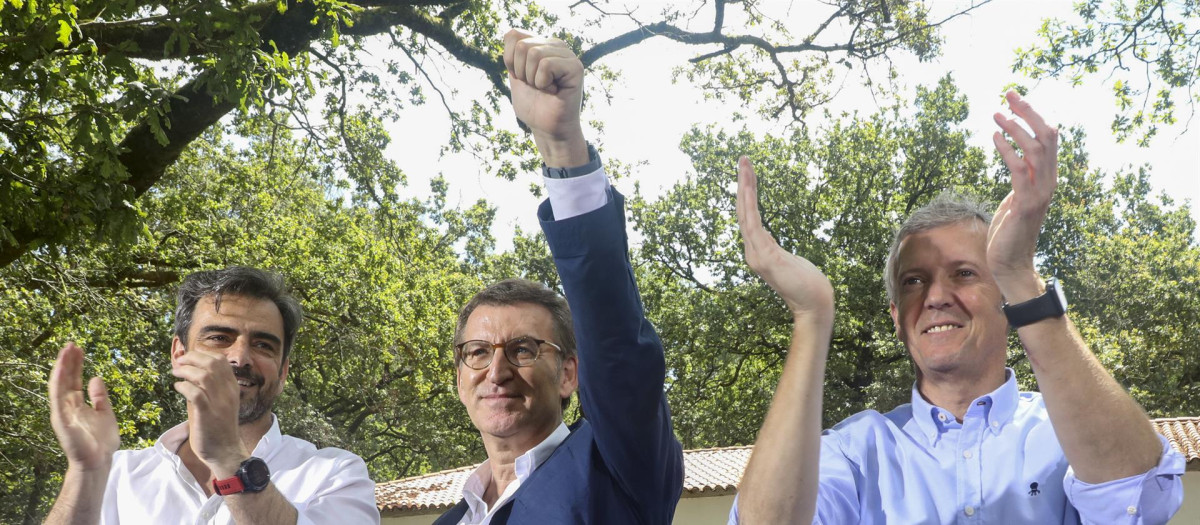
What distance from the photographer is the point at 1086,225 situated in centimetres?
2634

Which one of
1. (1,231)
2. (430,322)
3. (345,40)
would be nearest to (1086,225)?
(430,322)

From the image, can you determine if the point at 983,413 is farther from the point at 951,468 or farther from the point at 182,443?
the point at 182,443

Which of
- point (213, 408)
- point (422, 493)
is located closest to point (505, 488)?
point (213, 408)

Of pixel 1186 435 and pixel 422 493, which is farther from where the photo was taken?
pixel 422 493

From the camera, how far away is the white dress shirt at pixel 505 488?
219 cm

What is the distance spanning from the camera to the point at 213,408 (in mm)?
2094

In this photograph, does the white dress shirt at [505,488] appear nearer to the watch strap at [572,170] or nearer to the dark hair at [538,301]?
the dark hair at [538,301]

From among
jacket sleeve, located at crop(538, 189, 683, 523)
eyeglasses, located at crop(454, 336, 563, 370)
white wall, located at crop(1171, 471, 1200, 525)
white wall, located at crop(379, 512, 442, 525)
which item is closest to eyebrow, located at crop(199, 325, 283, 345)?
eyeglasses, located at crop(454, 336, 563, 370)

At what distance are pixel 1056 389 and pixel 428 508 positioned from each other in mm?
15342

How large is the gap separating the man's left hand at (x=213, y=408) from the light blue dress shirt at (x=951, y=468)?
3.61ft

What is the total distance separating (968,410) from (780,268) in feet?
2.00

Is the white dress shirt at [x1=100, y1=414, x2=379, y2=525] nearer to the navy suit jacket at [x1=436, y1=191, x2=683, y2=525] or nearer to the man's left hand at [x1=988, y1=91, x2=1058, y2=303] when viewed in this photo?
the navy suit jacket at [x1=436, y1=191, x2=683, y2=525]

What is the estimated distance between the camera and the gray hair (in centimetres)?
219

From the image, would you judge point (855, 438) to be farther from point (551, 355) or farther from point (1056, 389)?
point (551, 355)
